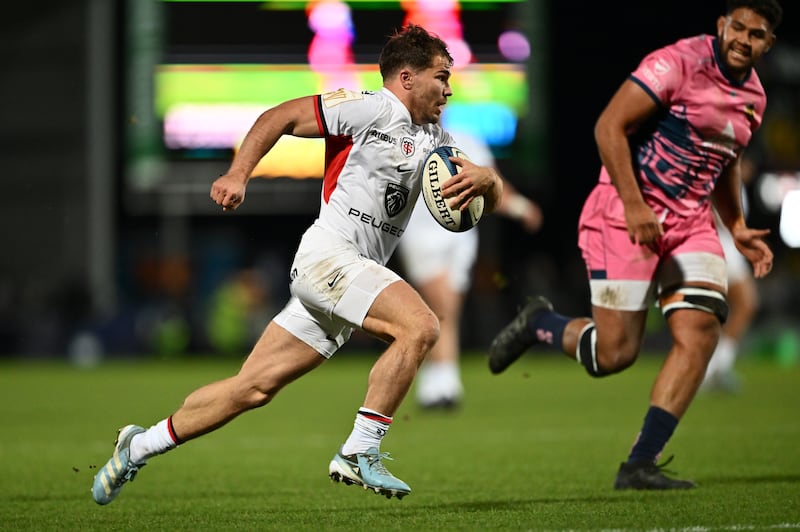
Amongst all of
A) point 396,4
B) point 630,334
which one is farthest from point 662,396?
point 396,4

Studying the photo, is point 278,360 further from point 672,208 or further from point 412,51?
point 672,208

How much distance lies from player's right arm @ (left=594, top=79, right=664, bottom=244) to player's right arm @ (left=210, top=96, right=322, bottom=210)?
1.41 meters

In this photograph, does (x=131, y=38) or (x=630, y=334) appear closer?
(x=630, y=334)

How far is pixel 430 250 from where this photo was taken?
35.6 feet

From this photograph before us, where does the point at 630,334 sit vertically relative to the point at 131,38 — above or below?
below

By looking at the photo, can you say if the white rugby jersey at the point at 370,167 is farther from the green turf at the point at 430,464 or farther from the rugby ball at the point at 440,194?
the green turf at the point at 430,464

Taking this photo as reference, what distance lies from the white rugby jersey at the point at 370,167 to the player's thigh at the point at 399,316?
0.36 meters

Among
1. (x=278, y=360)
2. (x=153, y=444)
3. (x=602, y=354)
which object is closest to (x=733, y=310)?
(x=602, y=354)

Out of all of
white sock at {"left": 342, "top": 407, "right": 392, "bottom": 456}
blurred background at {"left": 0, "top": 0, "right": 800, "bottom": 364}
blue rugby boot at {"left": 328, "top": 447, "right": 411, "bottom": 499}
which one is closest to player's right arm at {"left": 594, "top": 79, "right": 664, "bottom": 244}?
white sock at {"left": 342, "top": 407, "right": 392, "bottom": 456}

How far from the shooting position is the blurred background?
57.6 ft

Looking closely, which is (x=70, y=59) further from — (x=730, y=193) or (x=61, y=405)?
(x=730, y=193)

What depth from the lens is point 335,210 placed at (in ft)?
18.1

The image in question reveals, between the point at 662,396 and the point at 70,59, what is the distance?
24.2 m

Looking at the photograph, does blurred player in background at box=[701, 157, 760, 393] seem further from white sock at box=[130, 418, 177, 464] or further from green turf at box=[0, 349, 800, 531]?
white sock at box=[130, 418, 177, 464]
